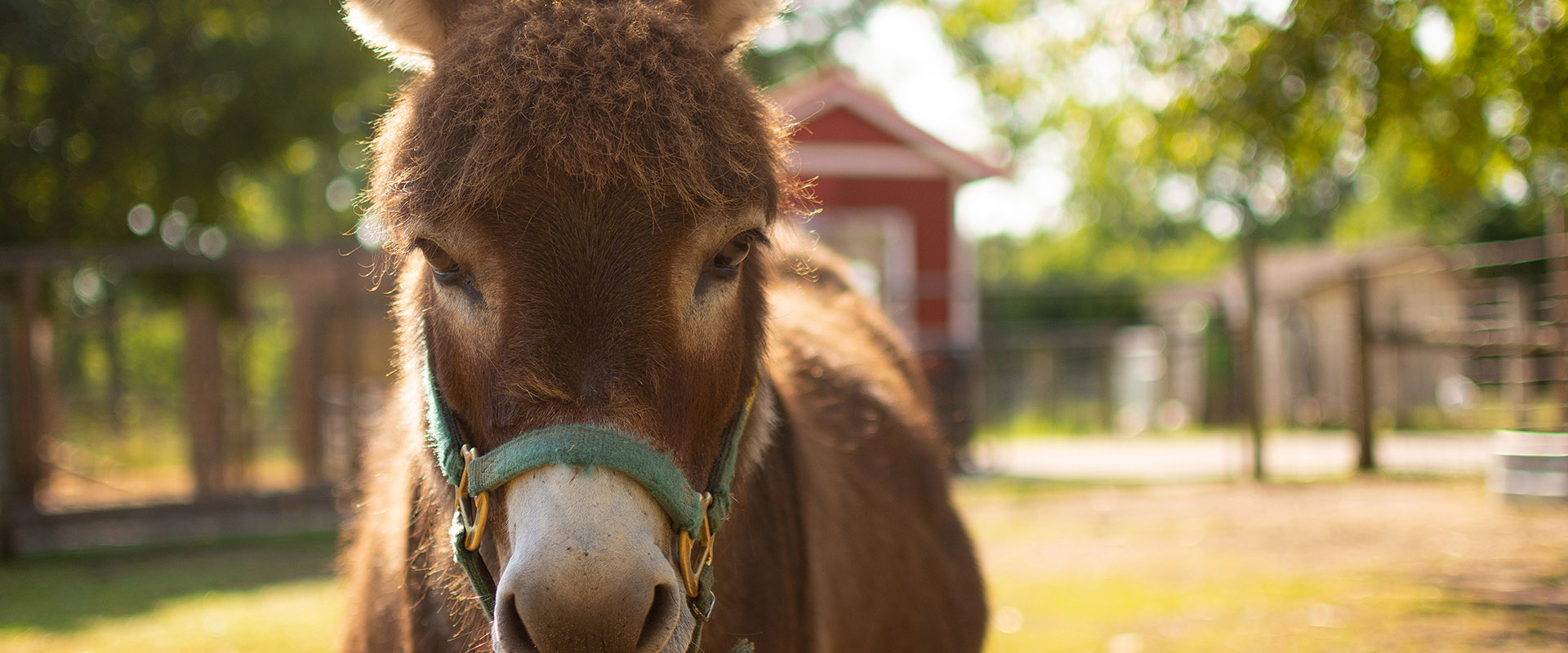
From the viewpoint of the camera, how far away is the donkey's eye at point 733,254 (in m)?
1.89

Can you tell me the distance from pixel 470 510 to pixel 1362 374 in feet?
38.4

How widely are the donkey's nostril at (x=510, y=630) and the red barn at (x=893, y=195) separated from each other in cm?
1232

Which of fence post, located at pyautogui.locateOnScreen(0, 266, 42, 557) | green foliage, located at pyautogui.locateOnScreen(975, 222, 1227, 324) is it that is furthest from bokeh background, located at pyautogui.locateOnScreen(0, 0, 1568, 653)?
green foliage, located at pyautogui.locateOnScreen(975, 222, 1227, 324)

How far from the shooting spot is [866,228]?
14.9 m

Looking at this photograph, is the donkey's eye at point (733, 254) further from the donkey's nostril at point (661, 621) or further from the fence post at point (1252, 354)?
the fence post at point (1252, 354)

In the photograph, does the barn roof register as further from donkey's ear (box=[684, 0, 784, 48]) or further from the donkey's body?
donkey's ear (box=[684, 0, 784, 48])

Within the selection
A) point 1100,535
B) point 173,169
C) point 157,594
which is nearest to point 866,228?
point 1100,535

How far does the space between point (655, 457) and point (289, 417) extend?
17.0 metres

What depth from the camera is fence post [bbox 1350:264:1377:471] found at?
11.1 meters

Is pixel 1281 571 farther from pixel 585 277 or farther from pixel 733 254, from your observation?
Result: pixel 585 277

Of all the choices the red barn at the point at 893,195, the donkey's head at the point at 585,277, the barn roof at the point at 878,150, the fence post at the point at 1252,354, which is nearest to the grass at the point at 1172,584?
the fence post at the point at 1252,354

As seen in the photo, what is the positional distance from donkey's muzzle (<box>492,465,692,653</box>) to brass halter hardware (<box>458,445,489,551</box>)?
121mm

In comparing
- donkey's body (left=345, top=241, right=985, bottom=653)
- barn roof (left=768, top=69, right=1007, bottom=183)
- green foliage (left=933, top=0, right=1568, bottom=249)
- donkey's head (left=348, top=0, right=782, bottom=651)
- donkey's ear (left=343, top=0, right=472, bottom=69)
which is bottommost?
donkey's body (left=345, top=241, right=985, bottom=653)

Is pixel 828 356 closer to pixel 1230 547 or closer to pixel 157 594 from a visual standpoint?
pixel 1230 547
